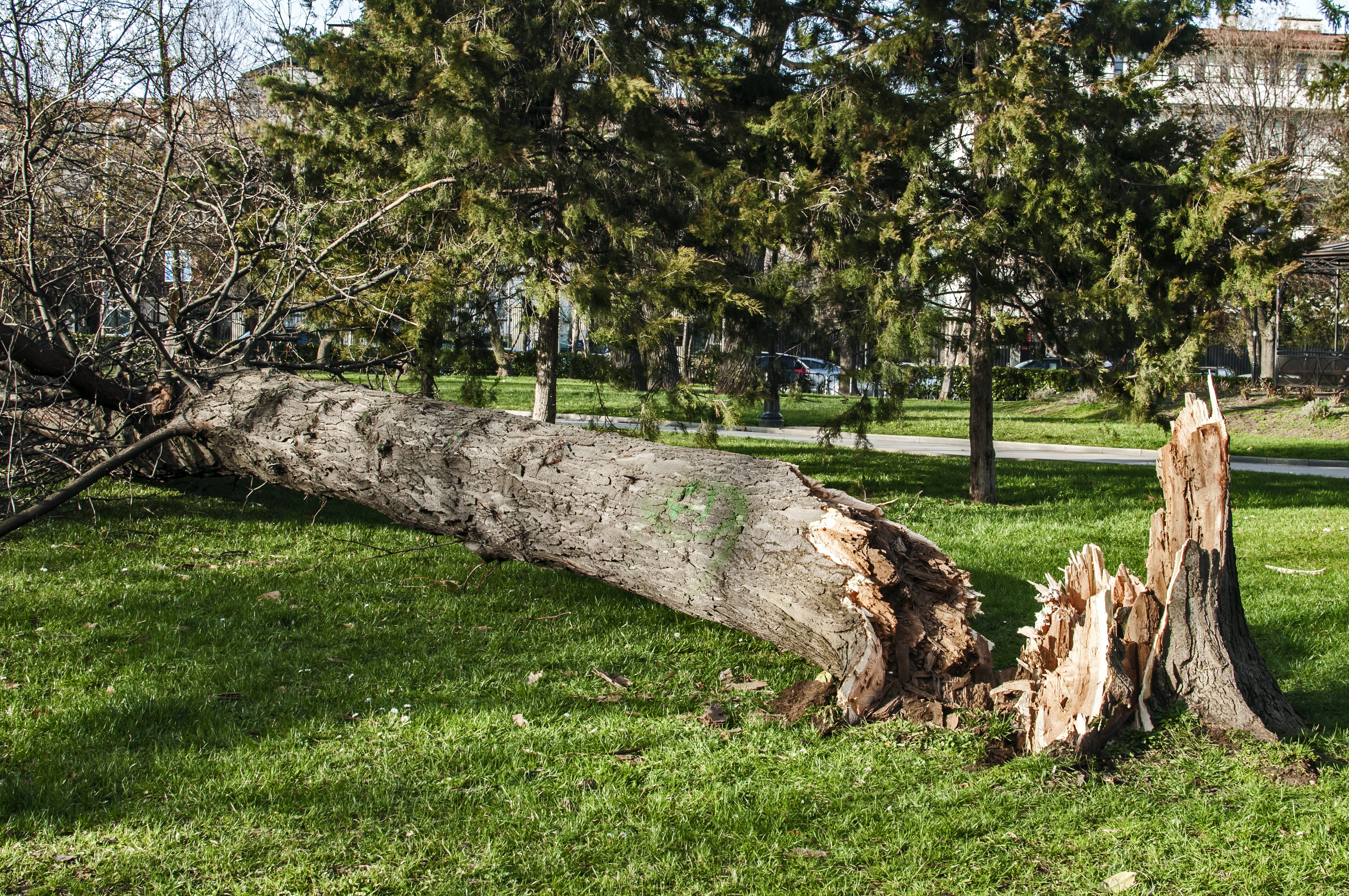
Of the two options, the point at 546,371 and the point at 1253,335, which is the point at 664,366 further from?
the point at 1253,335

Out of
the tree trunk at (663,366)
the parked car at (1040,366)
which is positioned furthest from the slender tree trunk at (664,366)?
the parked car at (1040,366)

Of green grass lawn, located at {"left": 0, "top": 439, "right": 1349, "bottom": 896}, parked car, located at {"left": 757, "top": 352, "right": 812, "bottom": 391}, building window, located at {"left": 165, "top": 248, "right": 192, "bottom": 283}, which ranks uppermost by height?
building window, located at {"left": 165, "top": 248, "right": 192, "bottom": 283}

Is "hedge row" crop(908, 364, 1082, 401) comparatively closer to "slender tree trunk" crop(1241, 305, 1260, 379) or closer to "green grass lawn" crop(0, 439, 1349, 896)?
"slender tree trunk" crop(1241, 305, 1260, 379)

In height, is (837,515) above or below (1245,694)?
above

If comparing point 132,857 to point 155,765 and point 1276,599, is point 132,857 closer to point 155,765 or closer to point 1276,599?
point 155,765

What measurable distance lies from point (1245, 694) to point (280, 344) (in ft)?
23.4

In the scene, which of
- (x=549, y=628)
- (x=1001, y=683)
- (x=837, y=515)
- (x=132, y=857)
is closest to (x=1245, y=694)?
(x=1001, y=683)

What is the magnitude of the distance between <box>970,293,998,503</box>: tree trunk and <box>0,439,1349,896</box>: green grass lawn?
3767mm

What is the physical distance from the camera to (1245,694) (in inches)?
155

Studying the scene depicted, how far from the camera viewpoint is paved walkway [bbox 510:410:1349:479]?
44.9 ft

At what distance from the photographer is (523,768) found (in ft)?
12.0

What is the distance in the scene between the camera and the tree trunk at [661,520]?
13.6 ft

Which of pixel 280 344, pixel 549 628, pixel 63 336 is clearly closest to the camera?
pixel 549 628

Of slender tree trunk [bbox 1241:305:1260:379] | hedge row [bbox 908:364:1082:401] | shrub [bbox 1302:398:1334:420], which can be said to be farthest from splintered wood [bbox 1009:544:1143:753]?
slender tree trunk [bbox 1241:305:1260:379]
